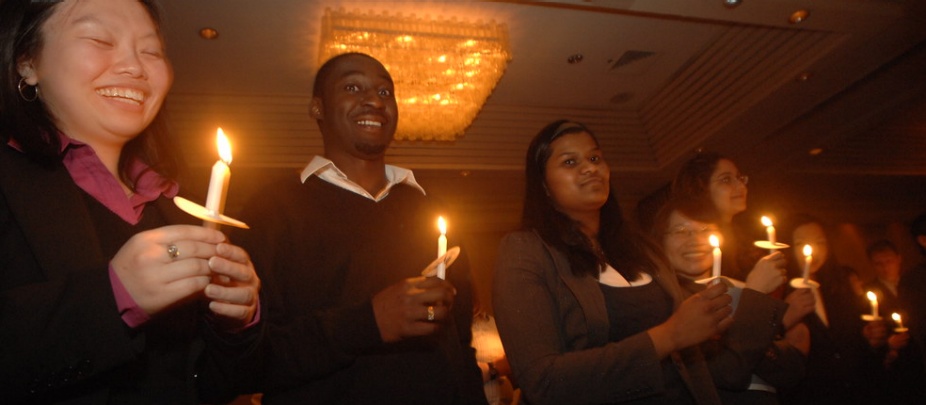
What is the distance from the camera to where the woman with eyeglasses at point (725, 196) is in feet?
Answer: 9.52

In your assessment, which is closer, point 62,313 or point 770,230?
point 62,313

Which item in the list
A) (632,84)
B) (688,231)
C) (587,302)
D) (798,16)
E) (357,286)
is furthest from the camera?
(632,84)

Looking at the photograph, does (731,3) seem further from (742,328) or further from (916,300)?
(742,328)

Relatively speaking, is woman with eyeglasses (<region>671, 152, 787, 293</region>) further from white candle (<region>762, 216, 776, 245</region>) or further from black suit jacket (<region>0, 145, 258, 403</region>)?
black suit jacket (<region>0, 145, 258, 403</region>)

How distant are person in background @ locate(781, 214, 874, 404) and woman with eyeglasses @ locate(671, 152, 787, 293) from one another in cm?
49

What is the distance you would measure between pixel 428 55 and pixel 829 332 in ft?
11.7

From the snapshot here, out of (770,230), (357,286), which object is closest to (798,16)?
(770,230)

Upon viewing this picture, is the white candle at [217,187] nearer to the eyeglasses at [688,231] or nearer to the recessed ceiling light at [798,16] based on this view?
the eyeglasses at [688,231]

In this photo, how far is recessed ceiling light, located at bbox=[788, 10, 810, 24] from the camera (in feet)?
14.9

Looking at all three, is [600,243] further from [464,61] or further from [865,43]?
[865,43]

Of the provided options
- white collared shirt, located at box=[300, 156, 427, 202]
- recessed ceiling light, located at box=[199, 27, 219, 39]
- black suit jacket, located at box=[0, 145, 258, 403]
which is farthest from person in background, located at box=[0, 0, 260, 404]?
recessed ceiling light, located at box=[199, 27, 219, 39]

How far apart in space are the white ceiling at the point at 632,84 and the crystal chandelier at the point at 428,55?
151 mm

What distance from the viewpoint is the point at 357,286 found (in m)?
1.76

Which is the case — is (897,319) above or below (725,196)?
below
